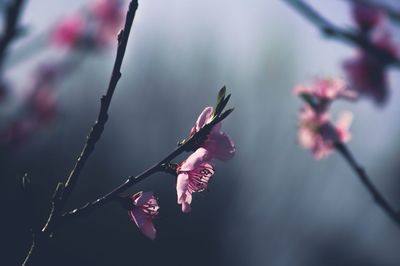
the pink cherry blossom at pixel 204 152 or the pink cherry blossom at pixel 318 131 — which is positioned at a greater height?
the pink cherry blossom at pixel 204 152

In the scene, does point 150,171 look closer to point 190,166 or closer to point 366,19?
point 190,166

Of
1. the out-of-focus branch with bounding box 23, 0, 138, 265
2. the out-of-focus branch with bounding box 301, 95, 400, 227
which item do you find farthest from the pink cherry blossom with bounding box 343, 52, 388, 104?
the out-of-focus branch with bounding box 23, 0, 138, 265

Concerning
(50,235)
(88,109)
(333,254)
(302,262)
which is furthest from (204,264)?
(50,235)

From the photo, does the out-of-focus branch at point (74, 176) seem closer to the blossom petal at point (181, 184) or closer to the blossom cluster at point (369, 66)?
the blossom petal at point (181, 184)

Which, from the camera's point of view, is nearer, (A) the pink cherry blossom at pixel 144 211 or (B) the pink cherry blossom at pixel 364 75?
(A) the pink cherry blossom at pixel 144 211

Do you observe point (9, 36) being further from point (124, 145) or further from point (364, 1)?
point (124, 145)

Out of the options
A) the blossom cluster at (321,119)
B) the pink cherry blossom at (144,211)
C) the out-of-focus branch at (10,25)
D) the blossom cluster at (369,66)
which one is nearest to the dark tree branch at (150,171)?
the pink cherry blossom at (144,211)

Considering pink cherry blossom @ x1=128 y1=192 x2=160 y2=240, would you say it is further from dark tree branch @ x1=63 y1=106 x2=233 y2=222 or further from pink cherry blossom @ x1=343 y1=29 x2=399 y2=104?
pink cherry blossom @ x1=343 y1=29 x2=399 y2=104

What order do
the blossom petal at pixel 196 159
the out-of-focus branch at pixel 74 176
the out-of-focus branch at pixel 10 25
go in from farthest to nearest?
the out-of-focus branch at pixel 10 25, the blossom petal at pixel 196 159, the out-of-focus branch at pixel 74 176
